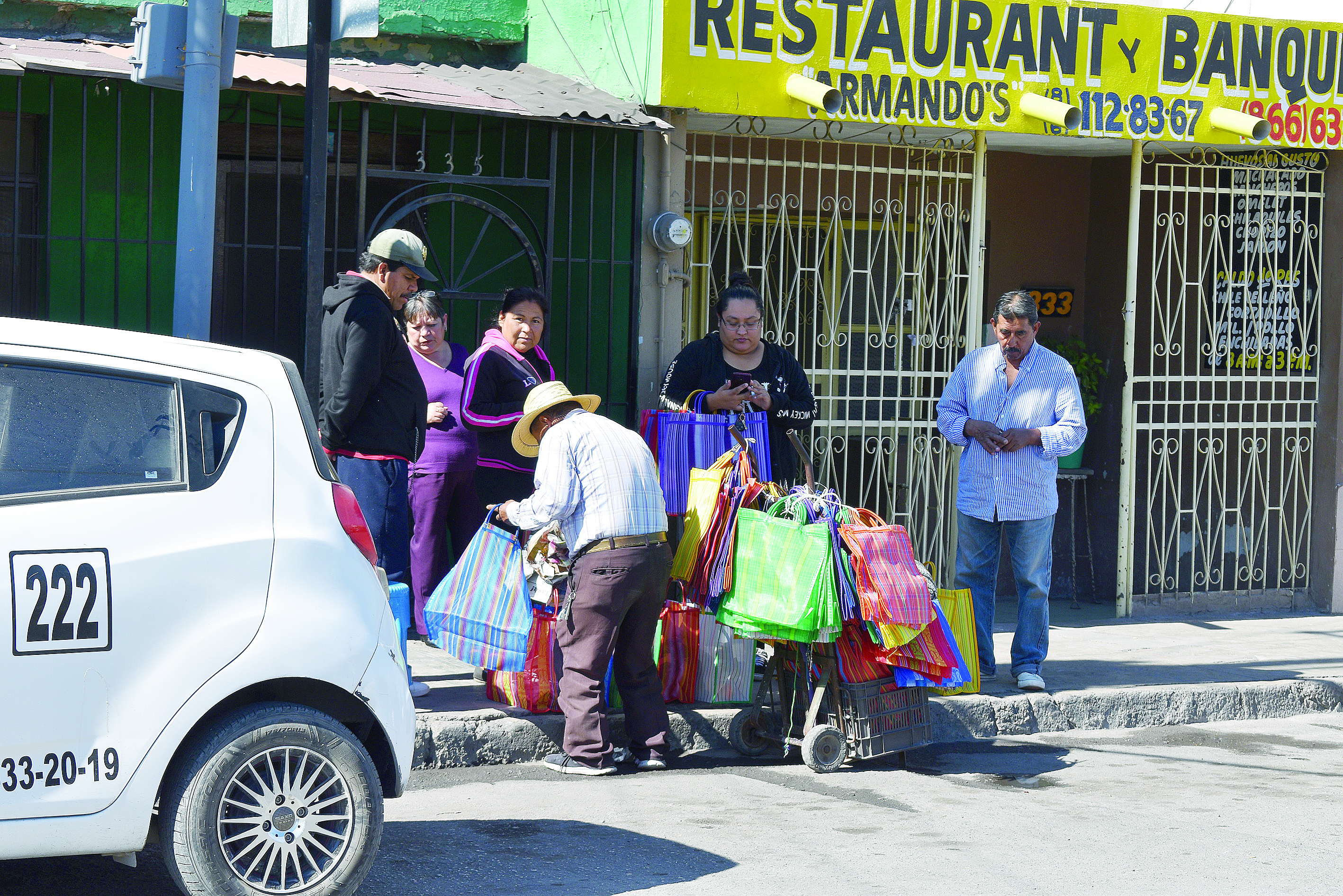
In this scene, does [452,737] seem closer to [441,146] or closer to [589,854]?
[589,854]

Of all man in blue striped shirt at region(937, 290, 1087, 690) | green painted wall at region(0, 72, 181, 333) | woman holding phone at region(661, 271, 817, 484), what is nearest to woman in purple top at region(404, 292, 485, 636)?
woman holding phone at region(661, 271, 817, 484)

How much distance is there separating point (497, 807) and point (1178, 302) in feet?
19.8

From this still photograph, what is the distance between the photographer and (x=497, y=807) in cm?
542

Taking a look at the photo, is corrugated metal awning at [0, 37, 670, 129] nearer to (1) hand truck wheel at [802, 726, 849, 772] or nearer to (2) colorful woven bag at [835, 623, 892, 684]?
(2) colorful woven bag at [835, 623, 892, 684]

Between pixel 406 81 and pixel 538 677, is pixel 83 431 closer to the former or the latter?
pixel 538 677

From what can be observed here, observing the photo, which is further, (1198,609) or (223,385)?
(1198,609)

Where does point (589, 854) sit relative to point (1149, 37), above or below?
below

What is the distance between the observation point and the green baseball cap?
6207 mm

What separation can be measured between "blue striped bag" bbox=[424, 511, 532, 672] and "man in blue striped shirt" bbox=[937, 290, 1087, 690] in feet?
7.99

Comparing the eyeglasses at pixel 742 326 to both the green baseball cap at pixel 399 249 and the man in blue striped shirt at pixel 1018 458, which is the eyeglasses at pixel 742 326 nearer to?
the man in blue striped shirt at pixel 1018 458

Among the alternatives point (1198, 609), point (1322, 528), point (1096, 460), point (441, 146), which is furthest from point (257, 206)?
point (1322, 528)

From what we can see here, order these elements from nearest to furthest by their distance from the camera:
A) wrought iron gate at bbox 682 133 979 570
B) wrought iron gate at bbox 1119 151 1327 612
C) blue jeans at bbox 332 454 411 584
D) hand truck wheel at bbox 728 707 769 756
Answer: blue jeans at bbox 332 454 411 584, hand truck wheel at bbox 728 707 769 756, wrought iron gate at bbox 682 133 979 570, wrought iron gate at bbox 1119 151 1327 612

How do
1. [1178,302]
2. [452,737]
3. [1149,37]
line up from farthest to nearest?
[1178,302]
[1149,37]
[452,737]

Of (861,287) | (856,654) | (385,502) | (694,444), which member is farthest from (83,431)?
(861,287)
